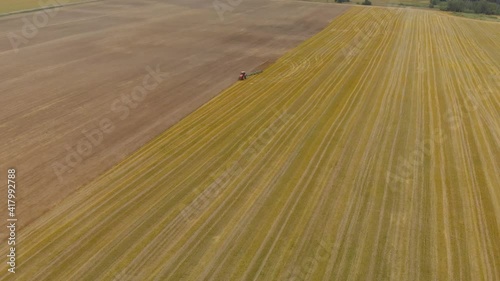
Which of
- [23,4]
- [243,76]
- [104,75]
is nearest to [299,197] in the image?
[243,76]

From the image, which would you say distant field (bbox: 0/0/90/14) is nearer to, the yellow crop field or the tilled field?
the tilled field

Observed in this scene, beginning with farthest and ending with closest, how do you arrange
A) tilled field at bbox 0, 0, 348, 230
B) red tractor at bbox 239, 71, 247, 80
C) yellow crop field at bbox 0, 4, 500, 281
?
red tractor at bbox 239, 71, 247, 80 < tilled field at bbox 0, 0, 348, 230 < yellow crop field at bbox 0, 4, 500, 281

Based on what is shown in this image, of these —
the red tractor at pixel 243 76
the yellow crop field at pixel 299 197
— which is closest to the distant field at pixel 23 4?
the red tractor at pixel 243 76

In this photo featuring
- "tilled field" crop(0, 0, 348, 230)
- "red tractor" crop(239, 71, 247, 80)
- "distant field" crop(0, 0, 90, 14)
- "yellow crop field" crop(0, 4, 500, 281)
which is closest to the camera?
"yellow crop field" crop(0, 4, 500, 281)

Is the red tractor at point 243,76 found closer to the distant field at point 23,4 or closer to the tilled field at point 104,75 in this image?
the tilled field at point 104,75

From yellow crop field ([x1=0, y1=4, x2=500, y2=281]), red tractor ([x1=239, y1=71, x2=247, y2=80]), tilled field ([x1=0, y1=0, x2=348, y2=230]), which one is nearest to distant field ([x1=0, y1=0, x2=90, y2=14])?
tilled field ([x1=0, y1=0, x2=348, y2=230])

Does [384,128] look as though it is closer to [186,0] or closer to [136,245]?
[136,245]
